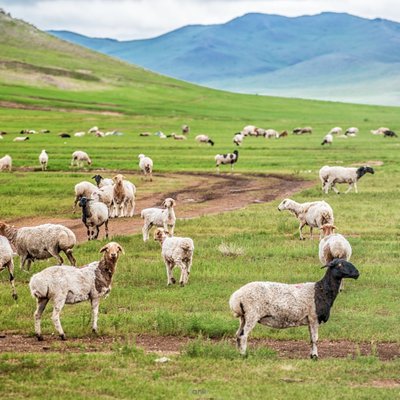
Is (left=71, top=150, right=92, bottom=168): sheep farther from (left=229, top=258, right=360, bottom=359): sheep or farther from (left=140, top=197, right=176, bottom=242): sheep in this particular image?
(left=229, top=258, right=360, bottom=359): sheep

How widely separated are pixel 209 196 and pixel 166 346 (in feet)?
72.3

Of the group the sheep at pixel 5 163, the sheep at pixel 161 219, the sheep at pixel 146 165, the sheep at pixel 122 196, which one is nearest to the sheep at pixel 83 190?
the sheep at pixel 122 196

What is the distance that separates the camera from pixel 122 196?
29797 millimetres

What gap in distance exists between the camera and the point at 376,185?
4000 cm

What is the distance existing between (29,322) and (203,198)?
67.4ft

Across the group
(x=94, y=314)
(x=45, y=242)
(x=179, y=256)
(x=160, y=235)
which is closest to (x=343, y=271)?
(x=94, y=314)

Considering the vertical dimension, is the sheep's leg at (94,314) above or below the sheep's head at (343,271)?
below

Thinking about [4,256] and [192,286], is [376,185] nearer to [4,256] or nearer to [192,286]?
[192,286]

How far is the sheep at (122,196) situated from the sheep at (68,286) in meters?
14.1

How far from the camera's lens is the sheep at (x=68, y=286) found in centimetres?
1438

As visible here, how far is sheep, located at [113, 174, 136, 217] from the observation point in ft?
97.1

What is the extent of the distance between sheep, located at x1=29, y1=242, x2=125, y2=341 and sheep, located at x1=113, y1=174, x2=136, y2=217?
14094mm

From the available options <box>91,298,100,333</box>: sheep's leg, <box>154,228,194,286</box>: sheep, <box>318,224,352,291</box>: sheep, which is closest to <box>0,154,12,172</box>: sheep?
<box>154,228,194,286</box>: sheep

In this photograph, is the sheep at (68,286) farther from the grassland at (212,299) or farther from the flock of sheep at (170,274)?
the grassland at (212,299)
